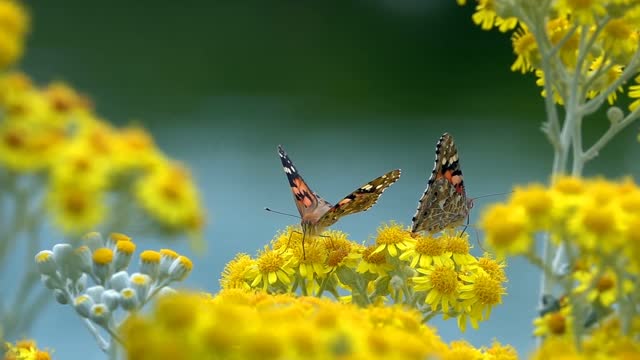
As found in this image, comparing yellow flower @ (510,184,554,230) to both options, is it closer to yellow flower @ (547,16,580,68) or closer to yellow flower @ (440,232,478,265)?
yellow flower @ (547,16,580,68)

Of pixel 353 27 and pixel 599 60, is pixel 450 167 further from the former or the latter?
pixel 353 27

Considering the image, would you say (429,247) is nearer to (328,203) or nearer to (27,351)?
(328,203)

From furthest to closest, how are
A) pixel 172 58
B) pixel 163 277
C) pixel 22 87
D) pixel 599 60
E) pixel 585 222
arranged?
pixel 172 58 → pixel 599 60 → pixel 163 277 → pixel 585 222 → pixel 22 87

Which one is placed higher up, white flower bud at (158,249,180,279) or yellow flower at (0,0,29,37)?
white flower bud at (158,249,180,279)

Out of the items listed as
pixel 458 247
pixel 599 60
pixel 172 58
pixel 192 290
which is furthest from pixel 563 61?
pixel 172 58

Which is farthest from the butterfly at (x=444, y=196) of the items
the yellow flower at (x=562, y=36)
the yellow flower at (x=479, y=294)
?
the yellow flower at (x=562, y=36)

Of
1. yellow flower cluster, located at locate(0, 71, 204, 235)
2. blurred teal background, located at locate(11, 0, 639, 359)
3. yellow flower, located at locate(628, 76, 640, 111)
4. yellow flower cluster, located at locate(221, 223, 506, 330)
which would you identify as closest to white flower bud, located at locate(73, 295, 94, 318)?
yellow flower cluster, located at locate(221, 223, 506, 330)

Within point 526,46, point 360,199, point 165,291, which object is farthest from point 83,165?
point 360,199
